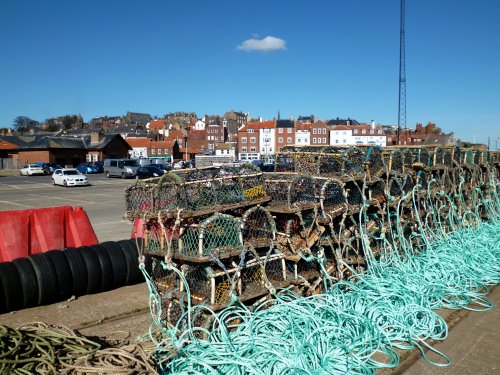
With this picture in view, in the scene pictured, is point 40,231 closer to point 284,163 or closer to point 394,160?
point 284,163

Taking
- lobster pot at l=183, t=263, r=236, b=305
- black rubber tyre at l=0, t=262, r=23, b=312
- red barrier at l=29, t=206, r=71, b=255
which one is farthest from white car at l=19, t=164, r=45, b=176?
lobster pot at l=183, t=263, r=236, b=305

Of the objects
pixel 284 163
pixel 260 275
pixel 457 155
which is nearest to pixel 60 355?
pixel 260 275

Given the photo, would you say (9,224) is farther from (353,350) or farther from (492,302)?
(492,302)

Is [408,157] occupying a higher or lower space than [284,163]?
higher

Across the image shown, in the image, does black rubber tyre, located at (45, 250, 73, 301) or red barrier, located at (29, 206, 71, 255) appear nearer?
black rubber tyre, located at (45, 250, 73, 301)

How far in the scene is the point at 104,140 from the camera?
194 ft

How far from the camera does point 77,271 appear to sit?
6.64 m

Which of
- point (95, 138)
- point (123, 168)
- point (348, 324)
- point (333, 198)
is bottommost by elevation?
point (348, 324)

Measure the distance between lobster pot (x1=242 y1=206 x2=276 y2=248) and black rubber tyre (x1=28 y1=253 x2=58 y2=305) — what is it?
318 centimetres

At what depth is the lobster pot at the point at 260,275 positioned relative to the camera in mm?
4920

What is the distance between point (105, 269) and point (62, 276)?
27.0 inches

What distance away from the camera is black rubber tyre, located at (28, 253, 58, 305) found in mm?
6254

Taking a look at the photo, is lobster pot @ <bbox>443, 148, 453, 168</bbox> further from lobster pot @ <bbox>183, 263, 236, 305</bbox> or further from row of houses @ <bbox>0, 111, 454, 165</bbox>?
row of houses @ <bbox>0, 111, 454, 165</bbox>

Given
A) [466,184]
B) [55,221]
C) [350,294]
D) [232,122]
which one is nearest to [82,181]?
[55,221]
